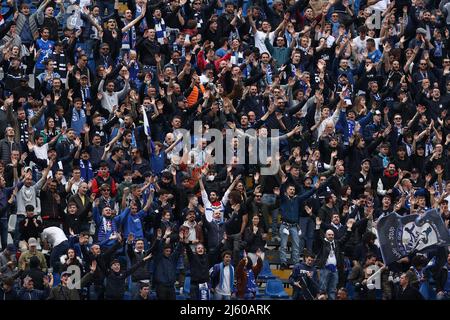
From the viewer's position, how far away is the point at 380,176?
140 feet

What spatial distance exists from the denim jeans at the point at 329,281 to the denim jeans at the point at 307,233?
33.6 inches

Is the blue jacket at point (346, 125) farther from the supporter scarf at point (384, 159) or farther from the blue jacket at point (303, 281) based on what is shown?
the blue jacket at point (303, 281)

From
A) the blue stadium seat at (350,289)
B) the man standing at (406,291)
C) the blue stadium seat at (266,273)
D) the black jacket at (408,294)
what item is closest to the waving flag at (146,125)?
the blue stadium seat at (266,273)

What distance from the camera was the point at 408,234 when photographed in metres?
40.5

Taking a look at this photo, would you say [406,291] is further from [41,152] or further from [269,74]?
[41,152]

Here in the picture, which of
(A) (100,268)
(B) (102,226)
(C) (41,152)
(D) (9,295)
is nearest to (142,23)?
(C) (41,152)

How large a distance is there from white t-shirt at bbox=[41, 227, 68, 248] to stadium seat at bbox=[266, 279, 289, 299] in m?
3.77

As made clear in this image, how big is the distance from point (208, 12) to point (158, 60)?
2.60 meters

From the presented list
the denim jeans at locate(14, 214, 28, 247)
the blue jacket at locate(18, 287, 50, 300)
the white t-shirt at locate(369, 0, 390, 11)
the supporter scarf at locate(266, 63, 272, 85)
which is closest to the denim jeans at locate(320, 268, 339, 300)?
the blue jacket at locate(18, 287, 50, 300)

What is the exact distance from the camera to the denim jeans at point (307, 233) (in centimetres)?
4041

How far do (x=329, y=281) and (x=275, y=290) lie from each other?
3.25ft

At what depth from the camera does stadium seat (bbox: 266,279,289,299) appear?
39.5 metres
